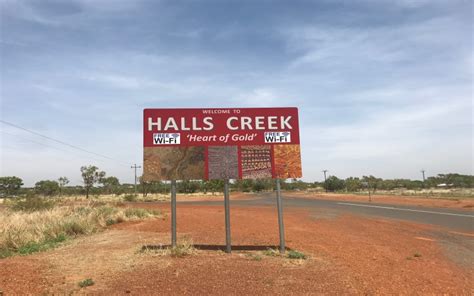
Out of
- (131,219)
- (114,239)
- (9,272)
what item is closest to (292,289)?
(9,272)

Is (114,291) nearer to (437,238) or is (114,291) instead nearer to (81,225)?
(81,225)

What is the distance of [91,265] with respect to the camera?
7.77m

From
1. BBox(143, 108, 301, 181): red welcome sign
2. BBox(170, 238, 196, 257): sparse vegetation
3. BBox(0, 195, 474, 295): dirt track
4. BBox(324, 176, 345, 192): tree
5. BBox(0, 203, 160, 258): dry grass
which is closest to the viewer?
BBox(0, 195, 474, 295): dirt track

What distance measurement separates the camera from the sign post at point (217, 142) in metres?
9.57

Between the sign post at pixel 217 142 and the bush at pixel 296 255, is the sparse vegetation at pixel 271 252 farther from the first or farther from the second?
the sign post at pixel 217 142

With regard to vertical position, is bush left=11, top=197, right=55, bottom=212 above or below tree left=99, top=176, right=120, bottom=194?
below

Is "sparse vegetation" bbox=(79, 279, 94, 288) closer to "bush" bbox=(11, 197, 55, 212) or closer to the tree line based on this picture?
"bush" bbox=(11, 197, 55, 212)

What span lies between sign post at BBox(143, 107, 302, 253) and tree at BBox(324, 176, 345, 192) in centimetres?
8357

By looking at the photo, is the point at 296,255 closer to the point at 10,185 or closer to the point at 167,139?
the point at 167,139

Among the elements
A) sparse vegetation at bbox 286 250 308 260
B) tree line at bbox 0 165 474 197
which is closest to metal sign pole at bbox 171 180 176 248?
sparse vegetation at bbox 286 250 308 260

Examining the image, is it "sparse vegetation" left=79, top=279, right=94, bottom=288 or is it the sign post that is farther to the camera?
the sign post

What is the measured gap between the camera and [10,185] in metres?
92.1

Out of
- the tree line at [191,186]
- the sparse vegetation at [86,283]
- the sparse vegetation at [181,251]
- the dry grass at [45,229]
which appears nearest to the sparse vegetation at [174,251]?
the sparse vegetation at [181,251]

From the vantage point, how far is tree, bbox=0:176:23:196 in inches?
3565
